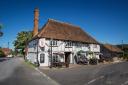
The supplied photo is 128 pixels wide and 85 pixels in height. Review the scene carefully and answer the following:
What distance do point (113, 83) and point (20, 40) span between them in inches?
2103

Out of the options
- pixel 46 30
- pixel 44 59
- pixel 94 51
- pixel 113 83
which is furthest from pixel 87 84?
pixel 94 51

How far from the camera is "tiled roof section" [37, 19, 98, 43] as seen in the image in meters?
34.2

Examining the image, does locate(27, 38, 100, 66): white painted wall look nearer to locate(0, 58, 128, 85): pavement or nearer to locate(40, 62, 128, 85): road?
locate(0, 58, 128, 85): pavement

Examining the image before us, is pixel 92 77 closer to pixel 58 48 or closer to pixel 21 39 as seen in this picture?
pixel 58 48

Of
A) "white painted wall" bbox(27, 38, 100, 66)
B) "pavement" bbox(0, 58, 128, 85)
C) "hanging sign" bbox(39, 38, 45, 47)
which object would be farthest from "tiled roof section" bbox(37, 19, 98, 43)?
"pavement" bbox(0, 58, 128, 85)

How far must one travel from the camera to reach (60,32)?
3741cm

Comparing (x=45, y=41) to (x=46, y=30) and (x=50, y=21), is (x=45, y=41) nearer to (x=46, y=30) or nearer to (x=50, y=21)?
(x=46, y=30)

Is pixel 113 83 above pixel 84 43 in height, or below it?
below

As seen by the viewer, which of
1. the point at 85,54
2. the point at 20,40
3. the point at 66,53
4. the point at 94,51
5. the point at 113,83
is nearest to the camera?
the point at 113,83

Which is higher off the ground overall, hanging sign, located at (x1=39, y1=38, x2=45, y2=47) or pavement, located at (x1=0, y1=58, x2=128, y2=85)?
hanging sign, located at (x1=39, y1=38, x2=45, y2=47)

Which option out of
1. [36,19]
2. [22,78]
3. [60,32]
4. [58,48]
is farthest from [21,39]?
[22,78]

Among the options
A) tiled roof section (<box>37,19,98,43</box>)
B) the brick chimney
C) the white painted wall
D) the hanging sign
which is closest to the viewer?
the hanging sign

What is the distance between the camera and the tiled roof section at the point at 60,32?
112 feet

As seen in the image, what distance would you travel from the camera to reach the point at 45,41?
32.8m
